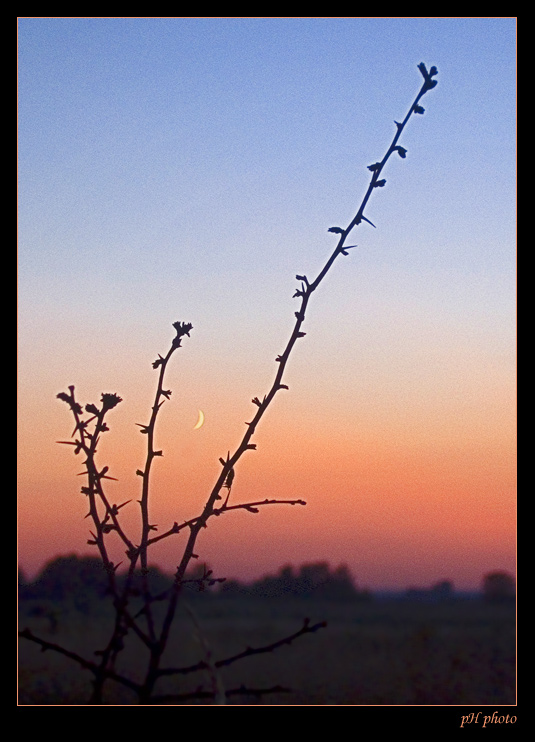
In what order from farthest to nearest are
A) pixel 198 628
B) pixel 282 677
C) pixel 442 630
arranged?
pixel 442 630, pixel 282 677, pixel 198 628
